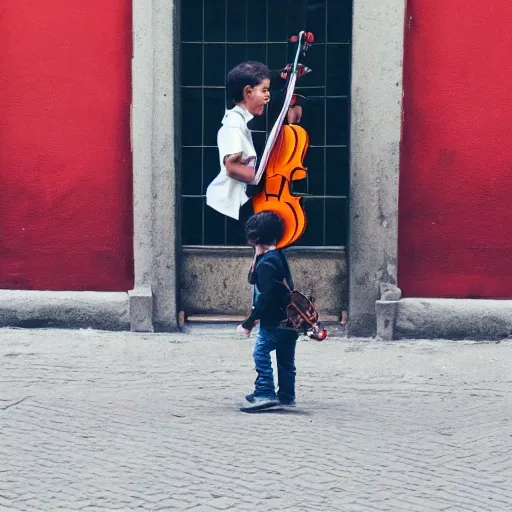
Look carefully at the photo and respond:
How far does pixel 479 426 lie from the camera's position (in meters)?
7.54

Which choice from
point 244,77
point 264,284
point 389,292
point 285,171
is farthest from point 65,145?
point 264,284

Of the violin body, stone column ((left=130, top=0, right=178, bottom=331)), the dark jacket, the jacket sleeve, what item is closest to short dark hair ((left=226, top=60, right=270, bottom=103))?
the violin body

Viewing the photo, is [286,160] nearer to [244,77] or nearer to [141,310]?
[244,77]

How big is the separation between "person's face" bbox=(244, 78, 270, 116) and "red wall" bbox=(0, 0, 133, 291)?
2022 mm

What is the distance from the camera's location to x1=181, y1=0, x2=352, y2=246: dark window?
1054 cm

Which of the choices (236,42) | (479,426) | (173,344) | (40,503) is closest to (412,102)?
(236,42)

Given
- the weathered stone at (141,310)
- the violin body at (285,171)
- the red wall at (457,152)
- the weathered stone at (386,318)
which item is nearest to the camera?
the violin body at (285,171)

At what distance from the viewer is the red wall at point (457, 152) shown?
10.2 meters

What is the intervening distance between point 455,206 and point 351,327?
1.31 m

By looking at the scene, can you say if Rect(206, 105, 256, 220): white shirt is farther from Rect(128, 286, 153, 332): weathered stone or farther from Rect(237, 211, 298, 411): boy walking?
Rect(128, 286, 153, 332): weathered stone

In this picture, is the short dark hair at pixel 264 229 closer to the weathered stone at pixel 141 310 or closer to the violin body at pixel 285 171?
the violin body at pixel 285 171

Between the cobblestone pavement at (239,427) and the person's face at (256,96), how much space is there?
1897 mm

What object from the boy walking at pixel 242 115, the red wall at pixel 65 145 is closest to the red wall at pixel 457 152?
the boy walking at pixel 242 115

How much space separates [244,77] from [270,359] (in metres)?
2.02
